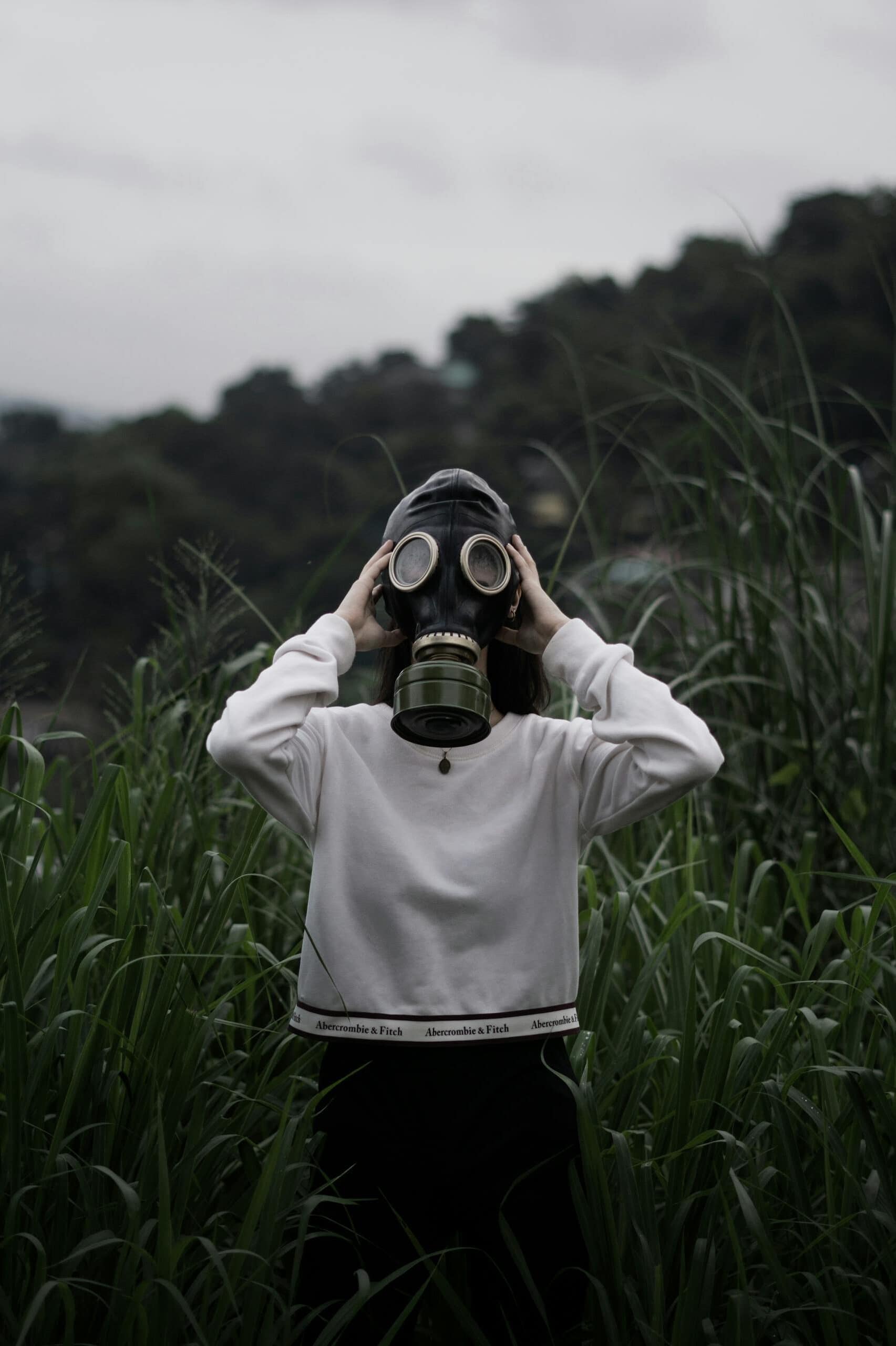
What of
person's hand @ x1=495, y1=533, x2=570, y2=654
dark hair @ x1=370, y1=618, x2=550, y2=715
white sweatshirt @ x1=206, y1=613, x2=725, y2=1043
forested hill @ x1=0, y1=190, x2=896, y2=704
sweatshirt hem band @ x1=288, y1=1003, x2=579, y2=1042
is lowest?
sweatshirt hem band @ x1=288, y1=1003, x2=579, y2=1042

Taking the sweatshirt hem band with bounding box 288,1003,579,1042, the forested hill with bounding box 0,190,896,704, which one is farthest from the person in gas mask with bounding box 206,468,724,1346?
the forested hill with bounding box 0,190,896,704

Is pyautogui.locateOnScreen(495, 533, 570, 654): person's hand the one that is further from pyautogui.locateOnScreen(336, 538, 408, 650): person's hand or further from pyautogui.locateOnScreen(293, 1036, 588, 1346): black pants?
pyautogui.locateOnScreen(293, 1036, 588, 1346): black pants

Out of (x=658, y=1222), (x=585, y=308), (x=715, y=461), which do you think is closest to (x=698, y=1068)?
(x=658, y=1222)

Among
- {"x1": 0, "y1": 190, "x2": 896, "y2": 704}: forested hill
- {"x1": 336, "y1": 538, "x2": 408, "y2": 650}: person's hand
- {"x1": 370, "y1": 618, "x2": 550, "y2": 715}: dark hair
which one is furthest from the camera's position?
{"x1": 0, "y1": 190, "x2": 896, "y2": 704}: forested hill

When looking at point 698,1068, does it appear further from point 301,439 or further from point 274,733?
point 301,439

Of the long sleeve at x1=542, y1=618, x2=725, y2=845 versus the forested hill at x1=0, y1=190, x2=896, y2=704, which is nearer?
the long sleeve at x1=542, y1=618, x2=725, y2=845

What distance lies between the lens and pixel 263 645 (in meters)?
2.60

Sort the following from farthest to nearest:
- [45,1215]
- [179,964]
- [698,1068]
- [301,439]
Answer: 1. [301,439]
2. [698,1068]
3. [179,964]
4. [45,1215]

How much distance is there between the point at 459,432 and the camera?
23141mm

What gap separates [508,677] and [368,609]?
0.24 m

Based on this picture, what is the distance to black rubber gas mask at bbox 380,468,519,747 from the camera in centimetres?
154

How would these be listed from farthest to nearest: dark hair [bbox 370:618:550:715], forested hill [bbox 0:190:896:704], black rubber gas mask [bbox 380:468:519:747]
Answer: forested hill [bbox 0:190:896:704]
dark hair [bbox 370:618:550:715]
black rubber gas mask [bbox 380:468:519:747]

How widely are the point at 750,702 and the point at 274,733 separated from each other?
1724 millimetres

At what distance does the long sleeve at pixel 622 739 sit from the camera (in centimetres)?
159
